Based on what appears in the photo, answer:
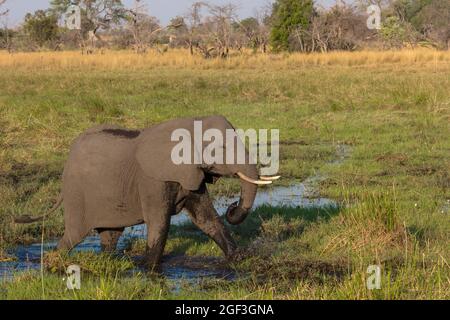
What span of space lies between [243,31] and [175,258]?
116 ft

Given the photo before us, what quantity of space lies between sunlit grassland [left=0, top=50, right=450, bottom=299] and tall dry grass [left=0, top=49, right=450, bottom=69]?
0.20m

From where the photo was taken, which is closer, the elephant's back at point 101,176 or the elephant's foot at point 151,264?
the elephant's foot at point 151,264

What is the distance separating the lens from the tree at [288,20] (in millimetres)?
36906

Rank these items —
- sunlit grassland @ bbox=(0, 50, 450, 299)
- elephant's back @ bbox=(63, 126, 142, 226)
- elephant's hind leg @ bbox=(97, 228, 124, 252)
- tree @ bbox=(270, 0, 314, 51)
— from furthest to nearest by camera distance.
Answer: tree @ bbox=(270, 0, 314, 51)
elephant's hind leg @ bbox=(97, 228, 124, 252)
elephant's back @ bbox=(63, 126, 142, 226)
sunlit grassland @ bbox=(0, 50, 450, 299)

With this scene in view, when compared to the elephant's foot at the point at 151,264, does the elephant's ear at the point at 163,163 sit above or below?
above

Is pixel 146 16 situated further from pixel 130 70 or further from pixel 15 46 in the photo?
pixel 130 70

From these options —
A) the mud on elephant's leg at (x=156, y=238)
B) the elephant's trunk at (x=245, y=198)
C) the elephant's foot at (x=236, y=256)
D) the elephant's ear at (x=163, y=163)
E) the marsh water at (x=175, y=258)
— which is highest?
the elephant's ear at (x=163, y=163)

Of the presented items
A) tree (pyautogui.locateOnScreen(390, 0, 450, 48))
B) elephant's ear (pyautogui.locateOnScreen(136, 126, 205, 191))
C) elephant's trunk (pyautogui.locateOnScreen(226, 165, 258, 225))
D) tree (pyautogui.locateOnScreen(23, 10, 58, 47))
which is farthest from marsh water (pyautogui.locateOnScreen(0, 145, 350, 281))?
tree (pyautogui.locateOnScreen(23, 10, 58, 47))

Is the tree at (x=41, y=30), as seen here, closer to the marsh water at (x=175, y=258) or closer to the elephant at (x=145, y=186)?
the marsh water at (x=175, y=258)

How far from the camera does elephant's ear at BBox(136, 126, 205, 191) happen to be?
636cm

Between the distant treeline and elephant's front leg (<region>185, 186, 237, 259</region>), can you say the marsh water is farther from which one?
the distant treeline

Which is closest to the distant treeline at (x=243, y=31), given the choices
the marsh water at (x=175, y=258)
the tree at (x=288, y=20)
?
the tree at (x=288, y=20)

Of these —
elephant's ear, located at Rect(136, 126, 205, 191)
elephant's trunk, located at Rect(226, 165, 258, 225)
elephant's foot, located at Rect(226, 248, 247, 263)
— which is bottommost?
elephant's foot, located at Rect(226, 248, 247, 263)

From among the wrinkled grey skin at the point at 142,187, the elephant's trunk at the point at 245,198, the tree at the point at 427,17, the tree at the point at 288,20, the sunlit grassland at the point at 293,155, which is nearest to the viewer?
the sunlit grassland at the point at 293,155
